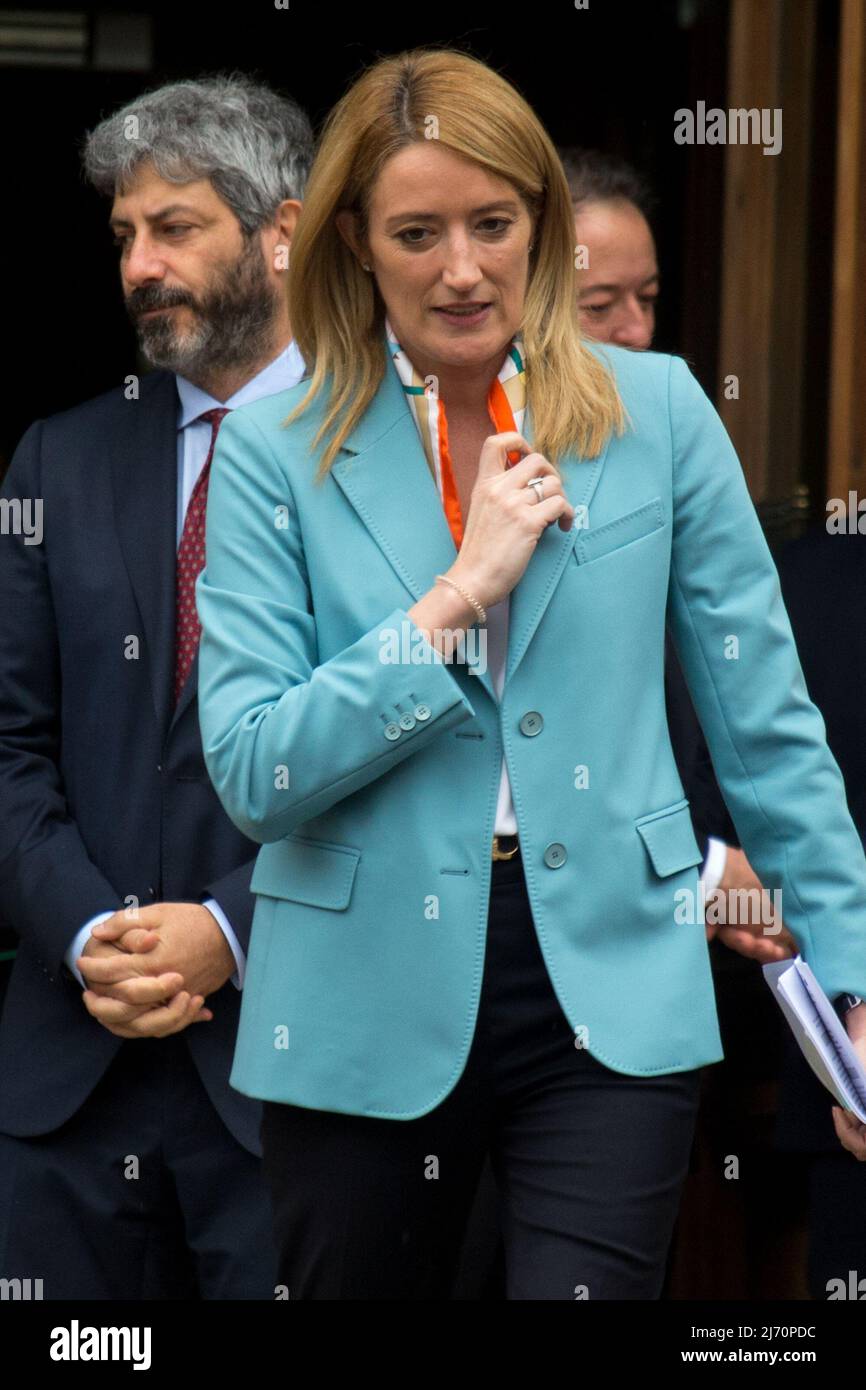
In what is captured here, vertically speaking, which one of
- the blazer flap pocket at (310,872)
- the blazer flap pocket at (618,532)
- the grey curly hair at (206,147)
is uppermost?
the grey curly hair at (206,147)

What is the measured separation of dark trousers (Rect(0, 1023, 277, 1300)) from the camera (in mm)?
3285

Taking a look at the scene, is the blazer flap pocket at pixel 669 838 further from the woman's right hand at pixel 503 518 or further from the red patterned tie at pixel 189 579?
the red patterned tie at pixel 189 579

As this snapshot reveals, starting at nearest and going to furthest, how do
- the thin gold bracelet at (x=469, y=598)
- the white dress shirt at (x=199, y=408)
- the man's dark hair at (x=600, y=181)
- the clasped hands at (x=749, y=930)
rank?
1. the thin gold bracelet at (x=469, y=598)
2. the white dress shirt at (x=199, y=408)
3. the clasped hands at (x=749, y=930)
4. the man's dark hair at (x=600, y=181)

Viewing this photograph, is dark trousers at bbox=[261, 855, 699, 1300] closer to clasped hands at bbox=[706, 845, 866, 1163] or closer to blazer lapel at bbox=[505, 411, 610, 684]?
blazer lapel at bbox=[505, 411, 610, 684]

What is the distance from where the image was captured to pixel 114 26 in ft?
25.3

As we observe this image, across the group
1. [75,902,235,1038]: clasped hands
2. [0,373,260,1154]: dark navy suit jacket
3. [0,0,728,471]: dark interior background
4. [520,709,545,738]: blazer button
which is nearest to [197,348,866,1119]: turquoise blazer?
[520,709,545,738]: blazer button

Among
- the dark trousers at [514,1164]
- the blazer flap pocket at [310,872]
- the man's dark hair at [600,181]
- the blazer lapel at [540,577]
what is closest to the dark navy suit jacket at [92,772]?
the blazer flap pocket at [310,872]

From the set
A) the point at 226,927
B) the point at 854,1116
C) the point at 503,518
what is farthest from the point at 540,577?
the point at 226,927

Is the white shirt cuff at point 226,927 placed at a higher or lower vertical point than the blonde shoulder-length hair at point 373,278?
lower

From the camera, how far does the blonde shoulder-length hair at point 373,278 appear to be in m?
2.53

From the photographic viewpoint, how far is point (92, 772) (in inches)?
130

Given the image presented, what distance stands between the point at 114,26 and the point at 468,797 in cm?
588
